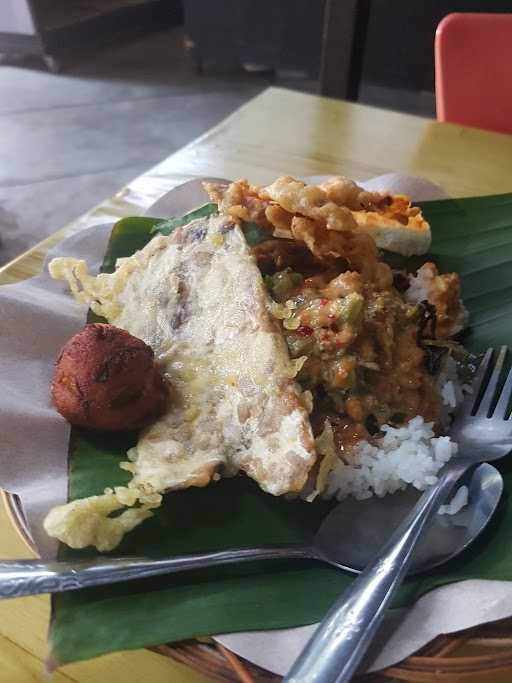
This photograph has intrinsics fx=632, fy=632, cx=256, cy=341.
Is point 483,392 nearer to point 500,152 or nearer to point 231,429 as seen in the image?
point 231,429

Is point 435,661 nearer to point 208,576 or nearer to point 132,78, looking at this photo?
point 208,576

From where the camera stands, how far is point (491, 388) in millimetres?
1648

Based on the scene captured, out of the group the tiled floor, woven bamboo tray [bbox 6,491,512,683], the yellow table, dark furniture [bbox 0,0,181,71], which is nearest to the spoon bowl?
woven bamboo tray [bbox 6,491,512,683]

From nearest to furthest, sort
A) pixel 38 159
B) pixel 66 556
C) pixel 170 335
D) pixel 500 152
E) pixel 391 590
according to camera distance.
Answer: pixel 391 590 → pixel 66 556 → pixel 170 335 → pixel 500 152 → pixel 38 159

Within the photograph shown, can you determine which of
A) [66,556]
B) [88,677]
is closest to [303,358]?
[66,556]

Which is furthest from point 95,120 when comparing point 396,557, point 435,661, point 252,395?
point 435,661

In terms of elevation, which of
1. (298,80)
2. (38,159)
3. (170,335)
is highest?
(170,335)

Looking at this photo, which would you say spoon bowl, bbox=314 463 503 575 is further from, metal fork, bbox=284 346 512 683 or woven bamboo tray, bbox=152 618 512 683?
woven bamboo tray, bbox=152 618 512 683

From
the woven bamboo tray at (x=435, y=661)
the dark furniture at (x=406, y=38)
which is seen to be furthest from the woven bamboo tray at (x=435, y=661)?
the dark furniture at (x=406, y=38)

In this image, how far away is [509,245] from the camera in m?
2.06

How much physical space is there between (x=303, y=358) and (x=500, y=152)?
6.15 ft

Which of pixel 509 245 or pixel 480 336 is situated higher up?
pixel 509 245

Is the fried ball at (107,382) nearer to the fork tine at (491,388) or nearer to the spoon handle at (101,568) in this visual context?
the spoon handle at (101,568)

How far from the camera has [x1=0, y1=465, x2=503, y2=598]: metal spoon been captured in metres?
1.09
